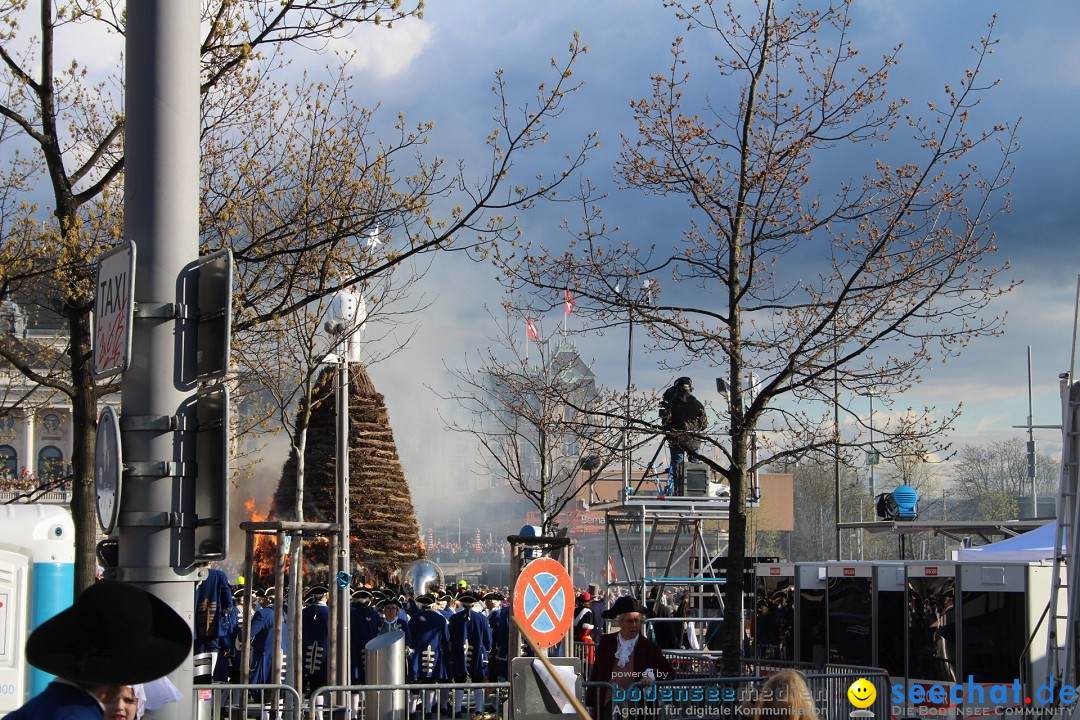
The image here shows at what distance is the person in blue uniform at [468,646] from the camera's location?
18.5 meters

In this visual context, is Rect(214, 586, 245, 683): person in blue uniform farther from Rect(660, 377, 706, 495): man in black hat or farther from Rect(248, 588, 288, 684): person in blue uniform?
Rect(660, 377, 706, 495): man in black hat

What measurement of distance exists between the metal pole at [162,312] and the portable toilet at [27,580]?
21.8 ft

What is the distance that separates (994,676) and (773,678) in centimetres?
1030

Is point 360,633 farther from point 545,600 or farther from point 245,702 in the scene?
point 545,600

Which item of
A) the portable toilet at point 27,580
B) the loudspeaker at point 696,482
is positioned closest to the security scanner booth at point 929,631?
the loudspeaker at point 696,482

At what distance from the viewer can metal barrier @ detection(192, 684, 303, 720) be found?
10.7 metres

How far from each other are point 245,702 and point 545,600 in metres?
3.27

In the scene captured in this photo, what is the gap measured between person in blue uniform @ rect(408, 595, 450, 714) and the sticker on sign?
13039 millimetres

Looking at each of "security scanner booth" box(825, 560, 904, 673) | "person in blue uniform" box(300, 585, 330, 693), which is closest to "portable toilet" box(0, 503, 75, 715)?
"person in blue uniform" box(300, 585, 330, 693)

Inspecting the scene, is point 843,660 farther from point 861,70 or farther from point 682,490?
point 861,70

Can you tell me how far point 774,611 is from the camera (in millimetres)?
19344

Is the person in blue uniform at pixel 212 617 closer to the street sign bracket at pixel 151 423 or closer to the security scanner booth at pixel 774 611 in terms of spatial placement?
the security scanner booth at pixel 774 611

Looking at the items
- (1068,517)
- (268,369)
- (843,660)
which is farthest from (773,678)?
(268,369)

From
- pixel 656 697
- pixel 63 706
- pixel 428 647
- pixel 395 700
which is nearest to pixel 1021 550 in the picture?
pixel 656 697
